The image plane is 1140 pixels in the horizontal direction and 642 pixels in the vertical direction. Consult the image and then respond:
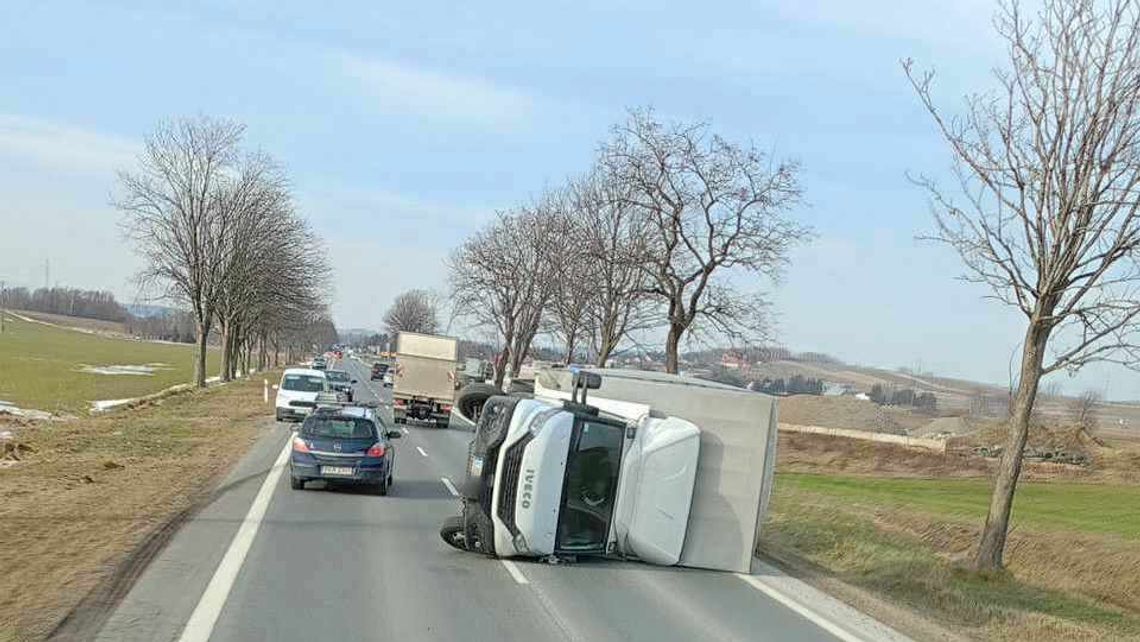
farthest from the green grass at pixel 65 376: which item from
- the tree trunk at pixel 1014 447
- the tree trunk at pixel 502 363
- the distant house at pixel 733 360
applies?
the tree trunk at pixel 1014 447

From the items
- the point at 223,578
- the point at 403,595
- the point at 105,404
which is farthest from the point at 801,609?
the point at 105,404

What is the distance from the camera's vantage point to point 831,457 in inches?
1870

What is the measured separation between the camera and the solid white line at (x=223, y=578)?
852cm

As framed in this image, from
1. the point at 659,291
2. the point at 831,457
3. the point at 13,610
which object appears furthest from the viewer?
the point at 831,457

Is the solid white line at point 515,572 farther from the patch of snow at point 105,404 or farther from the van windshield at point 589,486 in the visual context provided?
the patch of snow at point 105,404

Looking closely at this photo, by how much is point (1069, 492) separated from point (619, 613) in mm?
35152

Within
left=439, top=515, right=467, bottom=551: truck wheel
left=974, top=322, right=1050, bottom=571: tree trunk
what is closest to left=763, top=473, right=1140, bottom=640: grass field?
left=974, top=322, right=1050, bottom=571: tree trunk

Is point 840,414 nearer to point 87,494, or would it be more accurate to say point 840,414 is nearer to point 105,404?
point 105,404

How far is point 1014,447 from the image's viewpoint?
14.9 metres

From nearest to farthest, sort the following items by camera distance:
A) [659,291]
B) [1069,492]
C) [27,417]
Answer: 1. [659,291]
2. [27,417]
3. [1069,492]

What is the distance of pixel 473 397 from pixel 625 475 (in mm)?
6090

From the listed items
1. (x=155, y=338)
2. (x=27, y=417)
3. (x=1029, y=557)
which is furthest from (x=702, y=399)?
(x=155, y=338)

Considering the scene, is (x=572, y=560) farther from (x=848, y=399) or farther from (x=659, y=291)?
(x=848, y=399)

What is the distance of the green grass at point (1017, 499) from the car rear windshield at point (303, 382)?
16.2 meters
